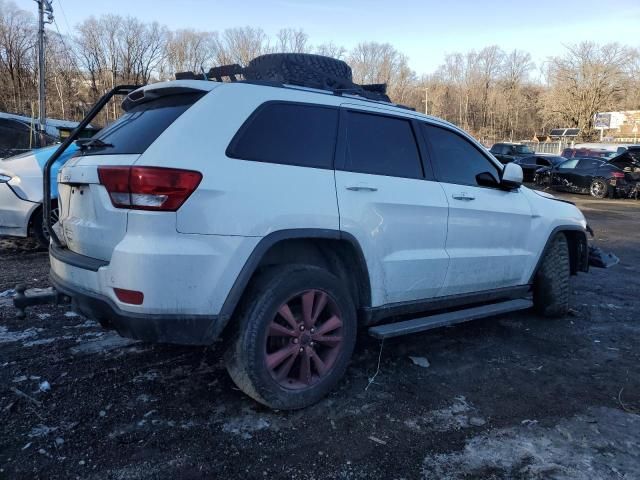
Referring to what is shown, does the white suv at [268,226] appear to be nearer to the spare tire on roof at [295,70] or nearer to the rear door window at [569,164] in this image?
the spare tire on roof at [295,70]

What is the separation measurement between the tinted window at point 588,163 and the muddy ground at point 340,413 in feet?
58.5

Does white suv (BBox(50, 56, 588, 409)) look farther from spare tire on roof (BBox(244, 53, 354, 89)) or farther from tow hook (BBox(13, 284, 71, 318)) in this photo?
spare tire on roof (BBox(244, 53, 354, 89))

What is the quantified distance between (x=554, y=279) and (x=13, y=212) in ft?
20.1

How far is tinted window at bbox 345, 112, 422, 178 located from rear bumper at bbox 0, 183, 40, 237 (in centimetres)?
476

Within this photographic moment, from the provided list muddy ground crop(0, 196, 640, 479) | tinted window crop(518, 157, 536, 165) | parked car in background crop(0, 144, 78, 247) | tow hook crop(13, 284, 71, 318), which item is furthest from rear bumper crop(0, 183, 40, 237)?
tinted window crop(518, 157, 536, 165)

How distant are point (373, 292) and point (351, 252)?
32 cm

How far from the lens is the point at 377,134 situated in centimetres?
367

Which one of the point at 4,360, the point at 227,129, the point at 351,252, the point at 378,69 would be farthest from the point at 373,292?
the point at 378,69

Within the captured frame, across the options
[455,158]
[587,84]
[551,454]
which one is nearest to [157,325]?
[551,454]

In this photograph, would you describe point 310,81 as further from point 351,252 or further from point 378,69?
point 378,69

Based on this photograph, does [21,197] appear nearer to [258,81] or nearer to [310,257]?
[258,81]

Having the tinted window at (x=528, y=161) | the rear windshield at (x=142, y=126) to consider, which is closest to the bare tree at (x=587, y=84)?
the tinted window at (x=528, y=161)

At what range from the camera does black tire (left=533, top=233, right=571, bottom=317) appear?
5.04 m

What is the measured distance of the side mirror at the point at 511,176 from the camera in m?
4.41
